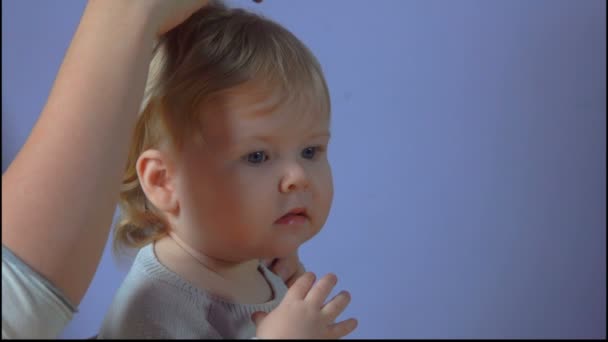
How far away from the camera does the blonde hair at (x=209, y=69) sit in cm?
58

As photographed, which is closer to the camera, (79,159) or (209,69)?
(79,159)

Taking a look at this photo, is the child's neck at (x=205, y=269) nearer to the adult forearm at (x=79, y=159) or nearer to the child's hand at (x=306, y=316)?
the child's hand at (x=306, y=316)

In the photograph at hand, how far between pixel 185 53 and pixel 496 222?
2.58 feet

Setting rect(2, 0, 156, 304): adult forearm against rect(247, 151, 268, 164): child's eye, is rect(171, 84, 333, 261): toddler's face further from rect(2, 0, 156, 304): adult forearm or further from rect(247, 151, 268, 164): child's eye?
rect(2, 0, 156, 304): adult forearm

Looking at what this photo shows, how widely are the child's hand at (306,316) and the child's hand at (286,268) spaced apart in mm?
219

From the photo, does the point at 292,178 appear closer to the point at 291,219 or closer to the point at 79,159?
the point at 291,219

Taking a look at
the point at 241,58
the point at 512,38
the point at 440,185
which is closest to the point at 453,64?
the point at 512,38

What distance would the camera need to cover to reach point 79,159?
1.33 feet

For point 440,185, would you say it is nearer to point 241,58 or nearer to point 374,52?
point 374,52

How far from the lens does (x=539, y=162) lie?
1.23 metres

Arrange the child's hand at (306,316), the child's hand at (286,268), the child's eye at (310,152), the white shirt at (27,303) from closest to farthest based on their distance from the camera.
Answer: the white shirt at (27,303) < the child's hand at (306,316) < the child's eye at (310,152) < the child's hand at (286,268)

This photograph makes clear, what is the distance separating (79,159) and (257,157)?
0.19 meters

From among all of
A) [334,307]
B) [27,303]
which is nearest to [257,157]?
[334,307]

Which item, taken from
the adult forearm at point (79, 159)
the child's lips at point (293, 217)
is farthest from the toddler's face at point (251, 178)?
the adult forearm at point (79, 159)
